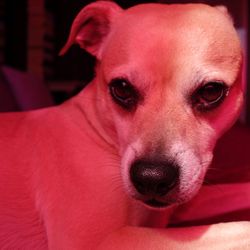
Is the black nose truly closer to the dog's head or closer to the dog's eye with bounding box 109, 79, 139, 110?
the dog's head

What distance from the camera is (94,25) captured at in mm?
1741

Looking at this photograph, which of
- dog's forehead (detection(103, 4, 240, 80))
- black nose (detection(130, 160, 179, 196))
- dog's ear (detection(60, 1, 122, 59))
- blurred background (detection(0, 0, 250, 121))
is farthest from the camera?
blurred background (detection(0, 0, 250, 121))

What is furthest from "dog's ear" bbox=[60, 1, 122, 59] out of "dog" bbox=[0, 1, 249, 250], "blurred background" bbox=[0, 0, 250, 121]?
"blurred background" bbox=[0, 0, 250, 121]

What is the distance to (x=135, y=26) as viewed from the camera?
4.89 ft

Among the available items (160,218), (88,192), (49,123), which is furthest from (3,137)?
(160,218)

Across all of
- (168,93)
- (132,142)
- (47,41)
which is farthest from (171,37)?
(47,41)

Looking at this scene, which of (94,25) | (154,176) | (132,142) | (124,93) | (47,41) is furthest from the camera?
(47,41)

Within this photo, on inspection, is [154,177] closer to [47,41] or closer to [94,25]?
[94,25]

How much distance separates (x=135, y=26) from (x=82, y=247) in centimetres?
78

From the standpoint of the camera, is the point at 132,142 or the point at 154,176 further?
the point at 132,142

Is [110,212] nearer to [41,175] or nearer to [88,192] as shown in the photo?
[88,192]

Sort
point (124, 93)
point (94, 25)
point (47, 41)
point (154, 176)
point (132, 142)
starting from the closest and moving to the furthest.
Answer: point (154, 176), point (132, 142), point (124, 93), point (94, 25), point (47, 41)

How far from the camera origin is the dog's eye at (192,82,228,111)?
138cm

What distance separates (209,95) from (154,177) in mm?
382
